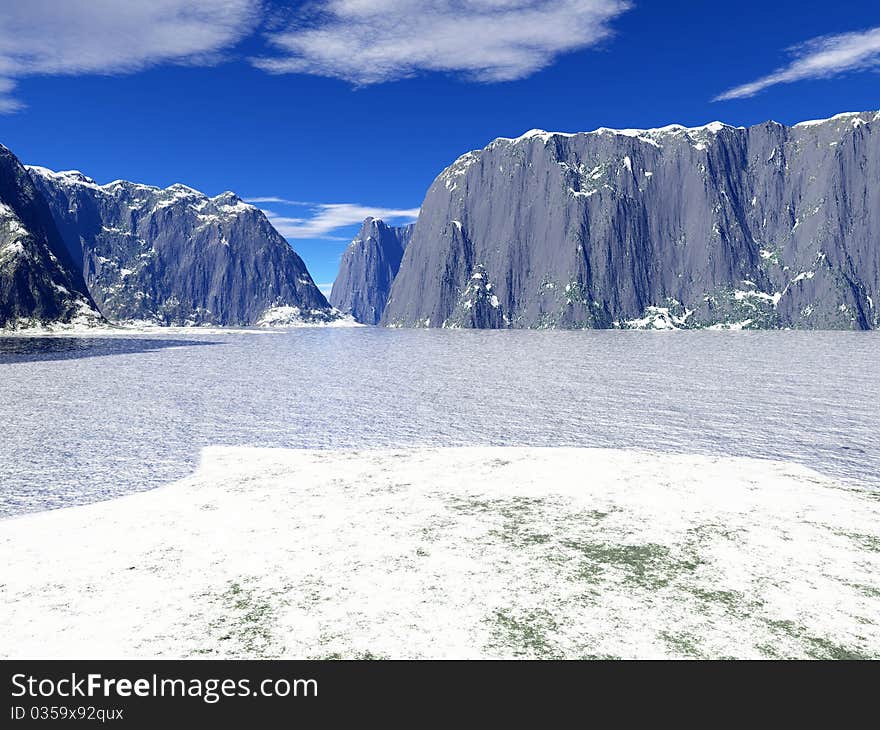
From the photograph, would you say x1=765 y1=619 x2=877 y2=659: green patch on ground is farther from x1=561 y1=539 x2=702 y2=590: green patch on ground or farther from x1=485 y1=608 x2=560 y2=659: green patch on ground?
x1=485 y1=608 x2=560 y2=659: green patch on ground

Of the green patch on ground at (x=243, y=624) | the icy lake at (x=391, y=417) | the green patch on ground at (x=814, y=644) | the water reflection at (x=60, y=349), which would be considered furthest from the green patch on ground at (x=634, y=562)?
the water reflection at (x=60, y=349)

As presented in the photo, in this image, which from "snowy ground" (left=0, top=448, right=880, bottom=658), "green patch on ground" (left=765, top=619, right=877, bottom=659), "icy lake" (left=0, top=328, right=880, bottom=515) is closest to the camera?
"green patch on ground" (left=765, top=619, right=877, bottom=659)

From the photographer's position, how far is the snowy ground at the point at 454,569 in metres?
8.45

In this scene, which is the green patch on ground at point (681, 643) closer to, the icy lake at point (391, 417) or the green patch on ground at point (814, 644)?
the green patch on ground at point (814, 644)

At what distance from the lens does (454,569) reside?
11180 mm

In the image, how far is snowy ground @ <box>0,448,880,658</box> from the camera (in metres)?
8.45

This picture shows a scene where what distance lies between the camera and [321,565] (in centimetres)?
1147

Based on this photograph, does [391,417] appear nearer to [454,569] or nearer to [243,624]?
[454,569]

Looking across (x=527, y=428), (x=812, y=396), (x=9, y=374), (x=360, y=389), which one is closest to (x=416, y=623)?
(x=527, y=428)

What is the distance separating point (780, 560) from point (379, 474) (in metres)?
11.9

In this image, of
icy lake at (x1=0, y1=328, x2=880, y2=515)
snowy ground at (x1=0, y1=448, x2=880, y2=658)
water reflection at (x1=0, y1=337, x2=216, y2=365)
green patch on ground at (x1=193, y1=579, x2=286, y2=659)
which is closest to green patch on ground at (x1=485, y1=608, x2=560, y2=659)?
snowy ground at (x1=0, y1=448, x2=880, y2=658)

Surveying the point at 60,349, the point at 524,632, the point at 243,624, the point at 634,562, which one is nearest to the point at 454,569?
the point at 524,632
